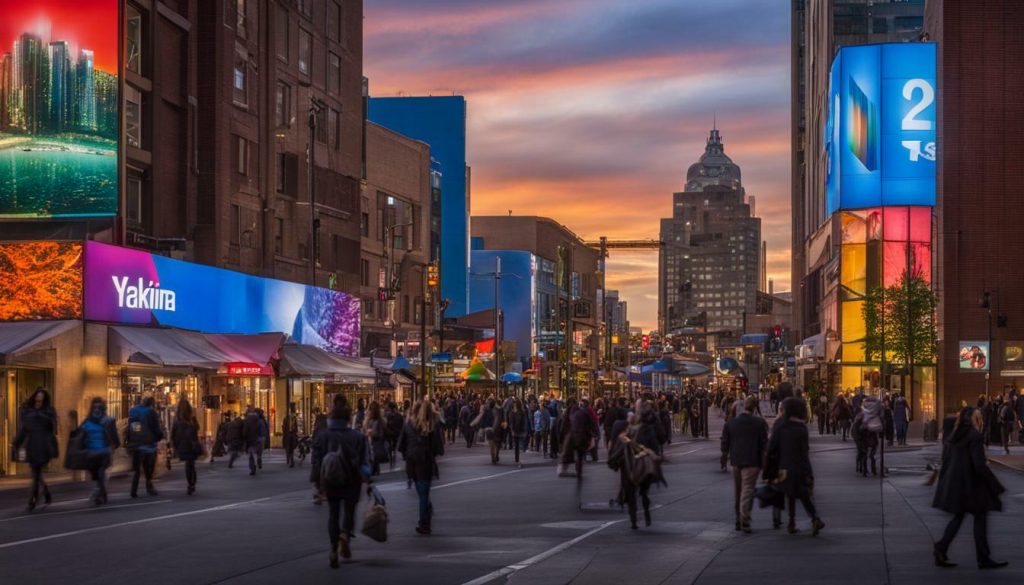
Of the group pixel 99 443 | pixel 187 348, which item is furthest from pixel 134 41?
pixel 99 443

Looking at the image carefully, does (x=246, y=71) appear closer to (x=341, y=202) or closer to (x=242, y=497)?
(x=341, y=202)

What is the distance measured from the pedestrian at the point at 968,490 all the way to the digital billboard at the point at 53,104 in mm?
30121

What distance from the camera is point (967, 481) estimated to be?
15219mm

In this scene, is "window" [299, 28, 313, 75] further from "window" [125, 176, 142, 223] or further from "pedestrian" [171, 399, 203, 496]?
"pedestrian" [171, 399, 203, 496]

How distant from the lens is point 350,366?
169 feet

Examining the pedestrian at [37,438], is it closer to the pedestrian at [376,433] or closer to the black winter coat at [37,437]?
the black winter coat at [37,437]

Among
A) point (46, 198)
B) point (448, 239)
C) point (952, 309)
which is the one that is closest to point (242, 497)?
point (46, 198)

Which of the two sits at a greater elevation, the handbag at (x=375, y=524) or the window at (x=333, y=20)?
the window at (x=333, y=20)

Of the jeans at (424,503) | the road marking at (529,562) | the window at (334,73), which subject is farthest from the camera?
the window at (334,73)

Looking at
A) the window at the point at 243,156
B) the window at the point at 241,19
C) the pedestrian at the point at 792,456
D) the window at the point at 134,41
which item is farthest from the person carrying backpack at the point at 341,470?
the window at the point at 243,156

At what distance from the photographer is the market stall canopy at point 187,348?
38000mm

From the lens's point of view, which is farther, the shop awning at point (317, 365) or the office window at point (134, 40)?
the shop awning at point (317, 365)

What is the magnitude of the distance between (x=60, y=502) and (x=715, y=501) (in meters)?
11.4

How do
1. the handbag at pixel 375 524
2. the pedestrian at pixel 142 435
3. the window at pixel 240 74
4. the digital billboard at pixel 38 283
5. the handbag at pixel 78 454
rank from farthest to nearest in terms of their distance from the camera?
1. the window at pixel 240 74
2. the digital billboard at pixel 38 283
3. the pedestrian at pixel 142 435
4. the handbag at pixel 78 454
5. the handbag at pixel 375 524
